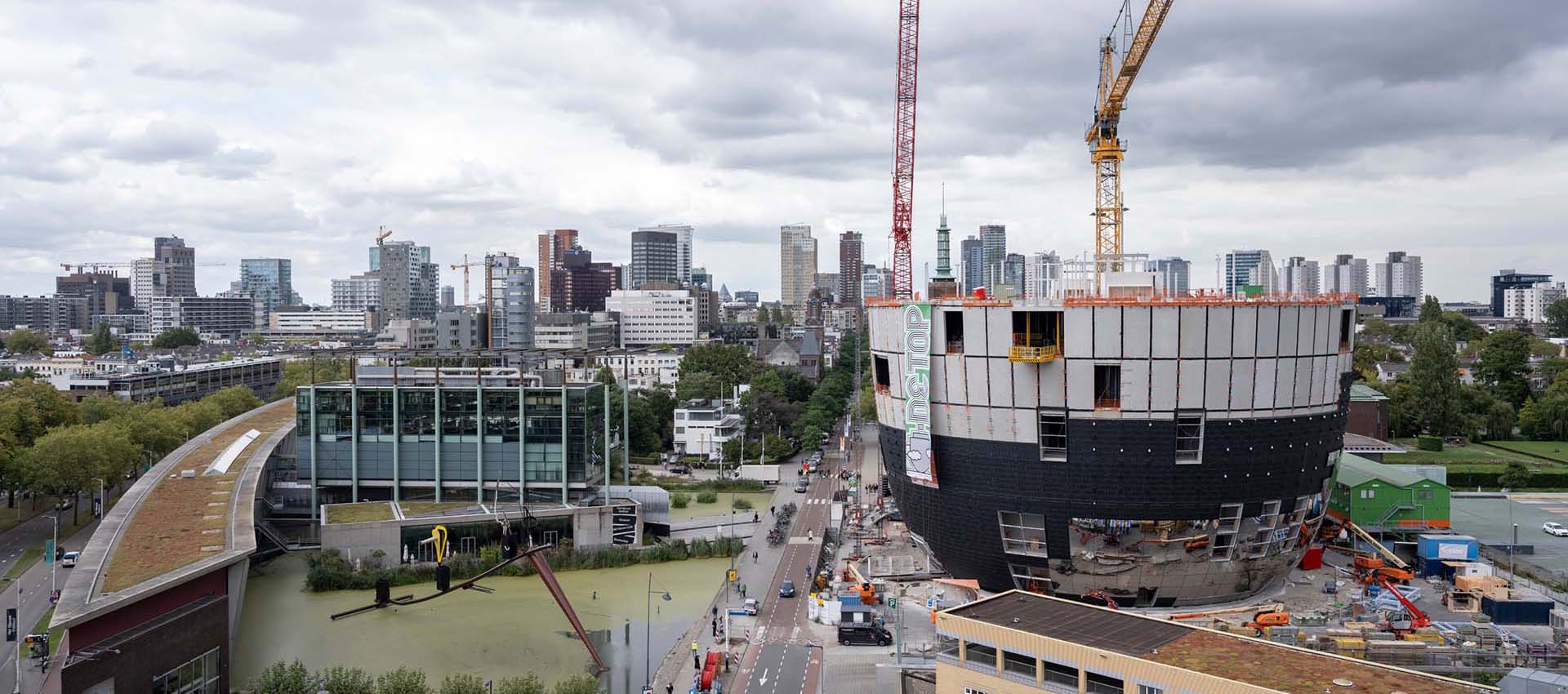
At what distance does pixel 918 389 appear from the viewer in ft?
167

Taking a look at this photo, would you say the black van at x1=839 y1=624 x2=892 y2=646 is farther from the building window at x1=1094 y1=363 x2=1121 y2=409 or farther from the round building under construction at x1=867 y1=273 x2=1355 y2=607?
the building window at x1=1094 y1=363 x2=1121 y2=409

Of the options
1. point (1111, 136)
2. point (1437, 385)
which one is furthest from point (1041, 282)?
point (1437, 385)

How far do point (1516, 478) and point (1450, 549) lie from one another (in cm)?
4131

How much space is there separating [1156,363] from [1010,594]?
12890mm

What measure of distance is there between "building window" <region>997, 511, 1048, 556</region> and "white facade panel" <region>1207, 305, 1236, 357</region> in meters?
9.79

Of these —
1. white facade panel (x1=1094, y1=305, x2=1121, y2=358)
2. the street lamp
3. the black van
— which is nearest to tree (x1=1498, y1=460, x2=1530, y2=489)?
white facade panel (x1=1094, y1=305, x2=1121, y2=358)

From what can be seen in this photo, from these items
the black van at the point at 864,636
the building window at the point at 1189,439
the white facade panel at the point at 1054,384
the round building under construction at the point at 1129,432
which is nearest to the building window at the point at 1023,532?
the round building under construction at the point at 1129,432

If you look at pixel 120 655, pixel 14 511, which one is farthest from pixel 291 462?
pixel 120 655

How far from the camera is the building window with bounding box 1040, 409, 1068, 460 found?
157ft

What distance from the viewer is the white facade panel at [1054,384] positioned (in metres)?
47.6

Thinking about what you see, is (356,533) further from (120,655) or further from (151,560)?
(120,655)

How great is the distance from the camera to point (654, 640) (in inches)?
1999

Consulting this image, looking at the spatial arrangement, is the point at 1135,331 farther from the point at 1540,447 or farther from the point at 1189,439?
Answer: the point at 1540,447

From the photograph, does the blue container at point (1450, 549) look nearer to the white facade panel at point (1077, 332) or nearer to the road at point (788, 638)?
the white facade panel at point (1077, 332)
